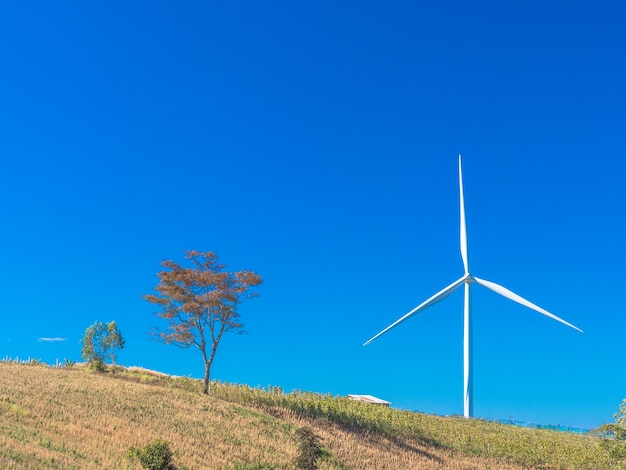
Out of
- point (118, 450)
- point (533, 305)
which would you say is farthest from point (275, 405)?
point (533, 305)

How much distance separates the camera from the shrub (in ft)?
72.8

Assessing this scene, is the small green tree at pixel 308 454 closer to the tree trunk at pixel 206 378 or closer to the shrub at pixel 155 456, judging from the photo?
the shrub at pixel 155 456

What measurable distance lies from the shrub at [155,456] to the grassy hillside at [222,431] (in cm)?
36

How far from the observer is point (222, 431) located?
106 ft

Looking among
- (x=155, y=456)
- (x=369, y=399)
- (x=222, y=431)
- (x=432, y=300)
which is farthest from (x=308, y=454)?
(x=369, y=399)

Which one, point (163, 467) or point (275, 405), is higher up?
point (275, 405)

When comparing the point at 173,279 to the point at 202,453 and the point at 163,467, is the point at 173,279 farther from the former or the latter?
the point at 163,467

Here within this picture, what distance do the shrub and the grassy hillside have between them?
0.36 m

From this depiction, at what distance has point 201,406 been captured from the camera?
37.4 m

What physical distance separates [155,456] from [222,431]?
1025cm

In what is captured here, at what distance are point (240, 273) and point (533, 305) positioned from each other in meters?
30.0

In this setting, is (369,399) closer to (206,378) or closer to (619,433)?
(206,378)

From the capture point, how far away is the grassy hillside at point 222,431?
80.4ft

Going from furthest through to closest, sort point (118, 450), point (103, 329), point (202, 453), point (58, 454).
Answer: point (103, 329)
point (202, 453)
point (118, 450)
point (58, 454)
